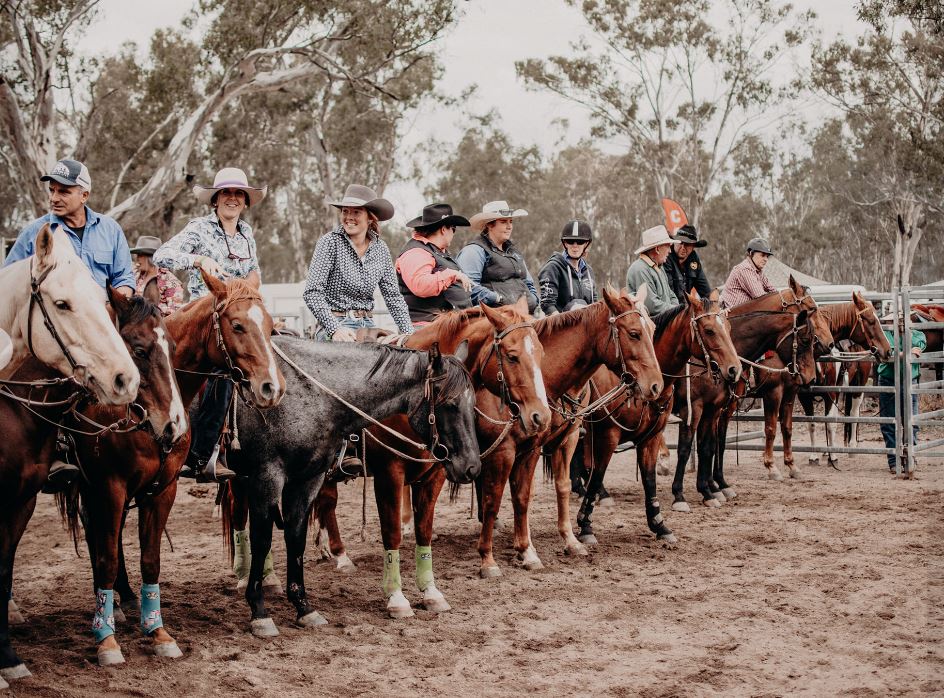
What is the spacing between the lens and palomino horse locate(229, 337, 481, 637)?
5.37 meters

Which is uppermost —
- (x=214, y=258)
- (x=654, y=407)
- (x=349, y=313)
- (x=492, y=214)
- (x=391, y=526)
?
(x=492, y=214)

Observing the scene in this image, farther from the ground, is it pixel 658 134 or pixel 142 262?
pixel 658 134

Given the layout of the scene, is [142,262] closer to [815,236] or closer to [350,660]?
[350,660]

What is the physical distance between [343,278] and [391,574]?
79.7 inches

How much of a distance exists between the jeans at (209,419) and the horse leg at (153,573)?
1.59 ft

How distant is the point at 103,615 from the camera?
4875 millimetres

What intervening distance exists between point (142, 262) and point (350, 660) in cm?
578

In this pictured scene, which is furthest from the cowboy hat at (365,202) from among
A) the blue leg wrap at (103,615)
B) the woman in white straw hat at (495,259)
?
the blue leg wrap at (103,615)

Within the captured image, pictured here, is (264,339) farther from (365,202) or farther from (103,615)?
(365,202)

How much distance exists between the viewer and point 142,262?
31.0ft

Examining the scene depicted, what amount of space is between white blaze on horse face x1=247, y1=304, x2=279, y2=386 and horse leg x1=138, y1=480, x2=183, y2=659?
878 millimetres

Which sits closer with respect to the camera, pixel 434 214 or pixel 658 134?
pixel 434 214

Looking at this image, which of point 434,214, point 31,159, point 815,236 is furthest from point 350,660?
point 815,236

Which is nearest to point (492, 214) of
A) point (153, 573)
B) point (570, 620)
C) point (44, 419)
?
point (570, 620)
